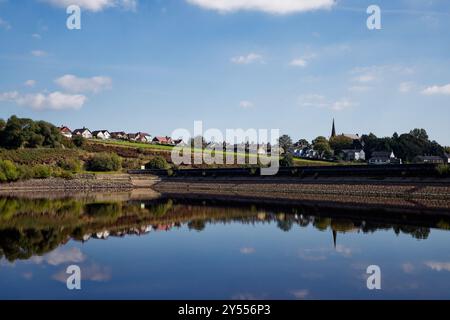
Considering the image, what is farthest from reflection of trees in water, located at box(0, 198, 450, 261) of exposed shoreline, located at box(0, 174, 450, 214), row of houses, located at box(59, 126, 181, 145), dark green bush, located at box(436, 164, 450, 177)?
row of houses, located at box(59, 126, 181, 145)

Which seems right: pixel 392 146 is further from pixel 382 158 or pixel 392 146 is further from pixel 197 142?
pixel 197 142

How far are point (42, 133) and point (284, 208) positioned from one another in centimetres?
7831

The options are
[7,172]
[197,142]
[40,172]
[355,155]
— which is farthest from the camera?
[197,142]

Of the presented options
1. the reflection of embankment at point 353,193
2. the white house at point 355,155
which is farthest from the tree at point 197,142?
the reflection of embankment at point 353,193

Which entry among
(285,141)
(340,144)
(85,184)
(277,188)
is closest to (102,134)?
(285,141)

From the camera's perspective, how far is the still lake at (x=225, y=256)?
14.3 metres

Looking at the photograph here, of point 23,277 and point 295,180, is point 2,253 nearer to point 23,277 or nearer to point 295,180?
point 23,277

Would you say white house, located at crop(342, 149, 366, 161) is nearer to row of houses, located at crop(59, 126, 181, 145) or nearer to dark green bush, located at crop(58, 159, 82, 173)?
row of houses, located at crop(59, 126, 181, 145)

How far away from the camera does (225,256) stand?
20047 mm

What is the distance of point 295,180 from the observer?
198 feet

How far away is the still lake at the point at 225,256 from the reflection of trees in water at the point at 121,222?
78 millimetres

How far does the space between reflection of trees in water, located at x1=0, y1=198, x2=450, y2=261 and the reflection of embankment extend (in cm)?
900

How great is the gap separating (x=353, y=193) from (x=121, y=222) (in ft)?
90.7

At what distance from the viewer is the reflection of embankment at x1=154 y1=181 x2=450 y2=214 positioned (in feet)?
135
